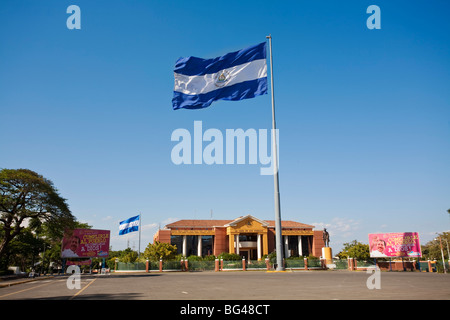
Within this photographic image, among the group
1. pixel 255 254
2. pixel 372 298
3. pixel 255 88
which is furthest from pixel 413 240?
pixel 372 298

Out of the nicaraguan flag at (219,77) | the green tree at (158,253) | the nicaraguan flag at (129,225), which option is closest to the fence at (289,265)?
the green tree at (158,253)

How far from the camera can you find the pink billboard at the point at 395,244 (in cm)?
4722

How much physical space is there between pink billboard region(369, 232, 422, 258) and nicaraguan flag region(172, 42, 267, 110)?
130 ft

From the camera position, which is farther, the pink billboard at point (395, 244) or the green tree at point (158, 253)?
the green tree at point (158, 253)

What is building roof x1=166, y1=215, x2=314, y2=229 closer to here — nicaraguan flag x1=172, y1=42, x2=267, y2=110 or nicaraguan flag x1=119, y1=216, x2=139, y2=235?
nicaraguan flag x1=119, y1=216, x2=139, y2=235

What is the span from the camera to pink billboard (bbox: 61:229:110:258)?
53925 millimetres

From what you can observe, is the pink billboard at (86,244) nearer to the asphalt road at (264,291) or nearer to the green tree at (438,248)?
the asphalt road at (264,291)

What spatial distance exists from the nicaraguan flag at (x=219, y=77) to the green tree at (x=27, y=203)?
24.5 m

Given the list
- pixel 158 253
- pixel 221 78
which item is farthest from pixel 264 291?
pixel 158 253

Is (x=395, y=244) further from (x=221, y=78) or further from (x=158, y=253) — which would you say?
(x=221, y=78)

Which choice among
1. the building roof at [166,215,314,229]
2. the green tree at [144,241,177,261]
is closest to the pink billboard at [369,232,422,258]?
the building roof at [166,215,314,229]
